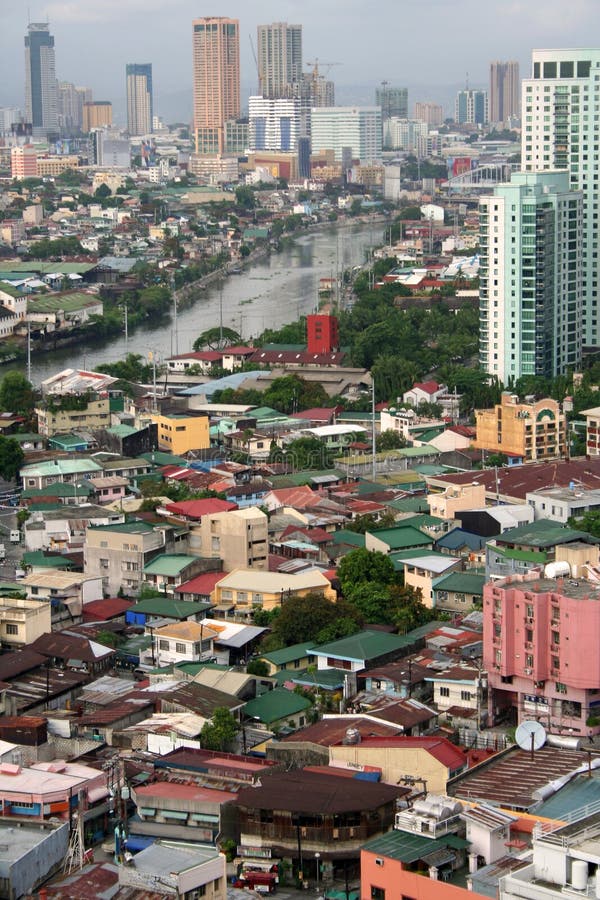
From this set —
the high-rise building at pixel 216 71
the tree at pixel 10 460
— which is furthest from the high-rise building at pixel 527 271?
the high-rise building at pixel 216 71

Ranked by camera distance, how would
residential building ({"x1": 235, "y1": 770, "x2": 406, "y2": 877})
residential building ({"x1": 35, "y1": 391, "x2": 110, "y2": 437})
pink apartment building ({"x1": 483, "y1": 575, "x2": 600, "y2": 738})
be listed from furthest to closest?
residential building ({"x1": 35, "y1": 391, "x2": 110, "y2": 437}) → pink apartment building ({"x1": 483, "y1": 575, "x2": 600, "y2": 738}) → residential building ({"x1": 235, "y1": 770, "x2": 406, "y2": 877})

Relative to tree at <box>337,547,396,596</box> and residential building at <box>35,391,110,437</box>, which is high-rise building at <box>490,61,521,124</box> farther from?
tree at <box>337,547,396,596</box>

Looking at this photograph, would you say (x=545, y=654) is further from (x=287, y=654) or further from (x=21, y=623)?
(x=21, y=623)

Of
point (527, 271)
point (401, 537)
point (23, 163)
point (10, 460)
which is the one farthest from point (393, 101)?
point (401, 537)

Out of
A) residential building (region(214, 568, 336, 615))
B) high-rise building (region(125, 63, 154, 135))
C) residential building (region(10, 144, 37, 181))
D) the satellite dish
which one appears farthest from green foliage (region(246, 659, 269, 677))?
high-rise building (region(125, 63, 154, 135))

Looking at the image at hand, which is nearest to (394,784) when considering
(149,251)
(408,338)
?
(408,338)

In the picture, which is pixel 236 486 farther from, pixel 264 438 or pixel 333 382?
pixel 333 382

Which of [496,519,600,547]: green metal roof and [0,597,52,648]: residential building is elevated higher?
[496,519,600,547]: green metal roof
